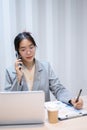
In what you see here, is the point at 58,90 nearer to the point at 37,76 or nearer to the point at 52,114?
the point at 37,76

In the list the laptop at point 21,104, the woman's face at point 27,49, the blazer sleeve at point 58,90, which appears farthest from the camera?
the woman's face at point 27,49

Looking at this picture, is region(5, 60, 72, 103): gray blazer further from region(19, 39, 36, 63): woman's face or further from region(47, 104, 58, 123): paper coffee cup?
region(47, 104, 58, 123): paper coffee cup

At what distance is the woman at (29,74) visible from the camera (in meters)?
2.06

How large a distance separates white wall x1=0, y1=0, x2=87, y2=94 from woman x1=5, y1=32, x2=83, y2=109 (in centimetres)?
64

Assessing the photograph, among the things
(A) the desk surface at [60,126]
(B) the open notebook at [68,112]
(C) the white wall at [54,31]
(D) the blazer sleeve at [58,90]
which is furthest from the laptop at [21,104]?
(C) the white wall at [54,31]

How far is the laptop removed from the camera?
1.37 meters

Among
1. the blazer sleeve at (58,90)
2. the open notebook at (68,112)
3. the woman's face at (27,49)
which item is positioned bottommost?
the open notebook at (68,112)

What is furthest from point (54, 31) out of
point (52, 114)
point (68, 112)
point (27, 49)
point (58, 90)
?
point (52, 114)

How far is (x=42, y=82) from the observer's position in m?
2.18

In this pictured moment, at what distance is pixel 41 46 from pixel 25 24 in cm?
37

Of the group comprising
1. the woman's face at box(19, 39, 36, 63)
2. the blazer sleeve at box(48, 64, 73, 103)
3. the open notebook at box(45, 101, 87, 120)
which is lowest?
the open notebook at box(45, 101, 87, 120)

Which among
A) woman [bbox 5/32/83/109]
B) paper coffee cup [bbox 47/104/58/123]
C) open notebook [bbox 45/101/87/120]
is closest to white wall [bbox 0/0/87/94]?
woman [bbox 5/32/83/109]

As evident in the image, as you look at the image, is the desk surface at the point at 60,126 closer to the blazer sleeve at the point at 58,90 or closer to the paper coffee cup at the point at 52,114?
the paper coffee cup at the point at 52,114

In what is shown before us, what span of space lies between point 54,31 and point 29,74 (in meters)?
1.07
